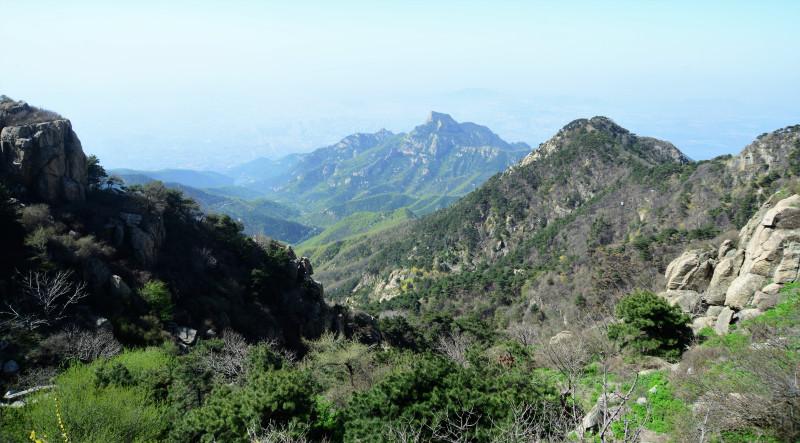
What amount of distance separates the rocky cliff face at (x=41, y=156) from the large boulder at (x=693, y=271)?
4741cm

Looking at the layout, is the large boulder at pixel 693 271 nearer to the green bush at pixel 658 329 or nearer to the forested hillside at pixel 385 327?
the forested hillside at pixel 385 327

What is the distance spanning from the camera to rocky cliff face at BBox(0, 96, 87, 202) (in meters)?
37.7

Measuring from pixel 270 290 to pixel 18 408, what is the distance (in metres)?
33.5

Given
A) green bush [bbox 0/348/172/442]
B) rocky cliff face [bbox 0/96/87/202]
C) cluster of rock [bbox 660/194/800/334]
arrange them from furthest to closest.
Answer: rocky cliff face [bbox 0/96/87/202]
cluster of rock [bbox 660/194/800/334]
green bush [bbox 0/348/172/442]

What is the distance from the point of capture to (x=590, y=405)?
19.4m

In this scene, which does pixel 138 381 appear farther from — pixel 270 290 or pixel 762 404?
pixel 270 290

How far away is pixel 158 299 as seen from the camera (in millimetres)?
36125

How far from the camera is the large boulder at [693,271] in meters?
29.3

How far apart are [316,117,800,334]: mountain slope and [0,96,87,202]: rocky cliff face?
50.6m

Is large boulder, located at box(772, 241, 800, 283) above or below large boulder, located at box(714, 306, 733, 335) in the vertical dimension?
above

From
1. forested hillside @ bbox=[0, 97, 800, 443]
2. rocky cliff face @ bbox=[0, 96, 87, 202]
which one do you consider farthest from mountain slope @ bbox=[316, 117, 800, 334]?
rocky cliff face @ bbox=[0, 96, 87, 202]

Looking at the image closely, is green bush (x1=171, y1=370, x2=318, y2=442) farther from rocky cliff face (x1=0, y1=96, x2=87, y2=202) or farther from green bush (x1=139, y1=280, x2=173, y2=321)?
rocky cliff face (x1=0, y1=96, x2=87, y2=202)

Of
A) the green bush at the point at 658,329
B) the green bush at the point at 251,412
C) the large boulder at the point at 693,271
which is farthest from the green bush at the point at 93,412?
the large boulder at the point at 693,271

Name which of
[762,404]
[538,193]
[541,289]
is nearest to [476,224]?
[538,193]
